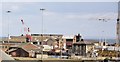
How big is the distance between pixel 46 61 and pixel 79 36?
9547 millimetres

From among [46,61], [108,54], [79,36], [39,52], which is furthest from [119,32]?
[79,36]

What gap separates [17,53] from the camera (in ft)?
55.1

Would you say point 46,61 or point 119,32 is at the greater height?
point 119,32

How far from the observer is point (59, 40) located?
24.4 metres

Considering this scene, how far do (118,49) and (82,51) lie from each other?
2.71 meters

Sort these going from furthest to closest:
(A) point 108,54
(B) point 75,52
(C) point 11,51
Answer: (B) point 75,52, (A) point 108,54, (C) point 11,51

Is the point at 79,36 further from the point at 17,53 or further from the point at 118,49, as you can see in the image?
the point at 17,53

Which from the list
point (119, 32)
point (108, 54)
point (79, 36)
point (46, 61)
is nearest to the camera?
point (46, 61)

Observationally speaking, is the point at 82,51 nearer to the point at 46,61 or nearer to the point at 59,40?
the point at 59,40

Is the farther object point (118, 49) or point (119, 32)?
point (118, 49)

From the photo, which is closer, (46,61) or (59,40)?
(46,61)

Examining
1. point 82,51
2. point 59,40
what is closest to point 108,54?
point 82,51

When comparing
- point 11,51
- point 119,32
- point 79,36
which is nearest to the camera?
point 119,32

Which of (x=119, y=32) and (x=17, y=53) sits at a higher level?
(x=119, y=32)
